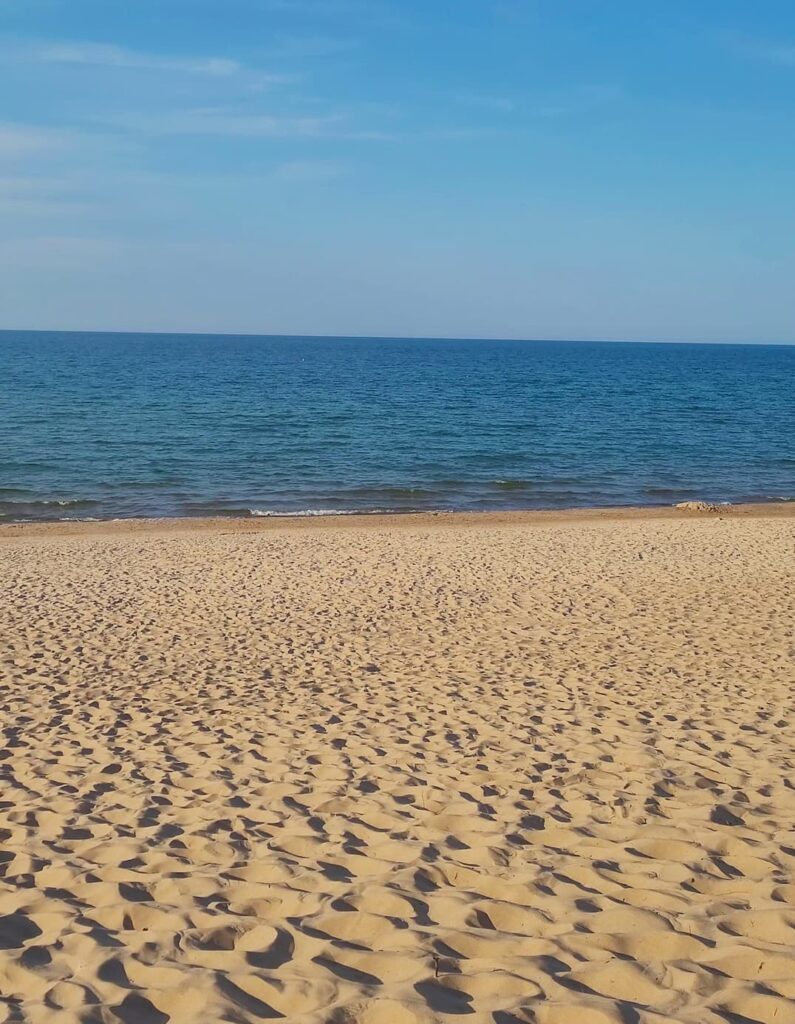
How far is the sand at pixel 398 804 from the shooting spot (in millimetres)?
3941

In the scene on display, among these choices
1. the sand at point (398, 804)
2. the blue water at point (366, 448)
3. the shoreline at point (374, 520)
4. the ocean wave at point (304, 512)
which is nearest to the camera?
the sand at point (398, 804)

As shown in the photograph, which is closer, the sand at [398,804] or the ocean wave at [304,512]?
the sand at [398,804]

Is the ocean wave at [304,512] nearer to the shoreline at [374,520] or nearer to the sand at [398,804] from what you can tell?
the shoreline at [374,520]

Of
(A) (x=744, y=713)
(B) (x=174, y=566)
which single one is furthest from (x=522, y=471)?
(A) (x=744, y=713)

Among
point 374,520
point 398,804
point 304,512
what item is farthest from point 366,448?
point 398,804

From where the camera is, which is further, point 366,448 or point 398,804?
point 366,448

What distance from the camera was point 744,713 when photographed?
853cm

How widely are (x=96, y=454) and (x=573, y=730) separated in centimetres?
2855

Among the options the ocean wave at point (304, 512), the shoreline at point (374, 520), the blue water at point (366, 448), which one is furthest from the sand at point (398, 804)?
the blue water at point (366, 448)

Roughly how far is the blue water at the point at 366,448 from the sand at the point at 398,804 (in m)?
13.3

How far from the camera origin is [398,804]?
6.32m

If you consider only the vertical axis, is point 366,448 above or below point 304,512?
above

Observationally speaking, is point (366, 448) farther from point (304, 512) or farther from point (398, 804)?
point (398, 804)

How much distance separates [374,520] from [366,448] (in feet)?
41.3
